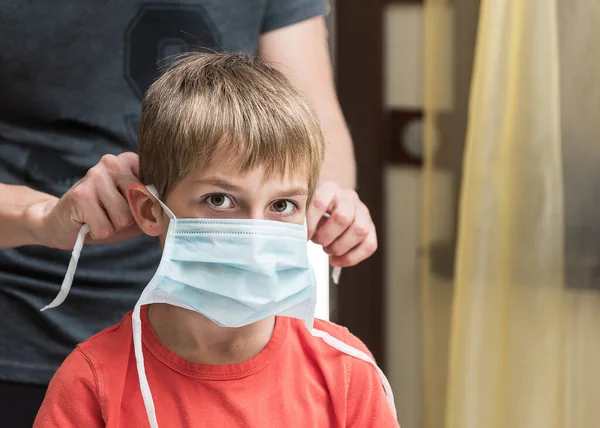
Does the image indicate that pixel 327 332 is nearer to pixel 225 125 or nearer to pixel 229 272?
pixel 229 272

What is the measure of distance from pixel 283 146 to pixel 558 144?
40.4 inches

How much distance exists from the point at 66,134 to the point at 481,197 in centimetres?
108

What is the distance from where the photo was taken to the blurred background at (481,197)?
1.96m

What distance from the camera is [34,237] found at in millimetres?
1244

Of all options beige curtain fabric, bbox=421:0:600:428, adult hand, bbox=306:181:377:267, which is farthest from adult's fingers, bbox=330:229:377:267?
beige curtain fabric, bbox=421:0:600:428

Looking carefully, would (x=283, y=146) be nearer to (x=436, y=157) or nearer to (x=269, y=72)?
(x=269, y=72)

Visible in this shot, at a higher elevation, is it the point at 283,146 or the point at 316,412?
the point at 283,146

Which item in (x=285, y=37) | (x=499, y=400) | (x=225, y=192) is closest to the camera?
(x=225, y=192)

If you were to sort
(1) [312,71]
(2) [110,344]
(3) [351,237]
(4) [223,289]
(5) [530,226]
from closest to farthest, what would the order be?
(4) [223,289] < (2) [110,344] < (3) [351,237] < (1) [312,71] < (5) [530,226]

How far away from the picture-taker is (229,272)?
3.71ft

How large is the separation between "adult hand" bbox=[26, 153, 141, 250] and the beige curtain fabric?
1.10m

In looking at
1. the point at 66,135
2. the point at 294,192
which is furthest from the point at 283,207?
the point at 66,135

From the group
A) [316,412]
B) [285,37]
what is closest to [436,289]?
[285,37]

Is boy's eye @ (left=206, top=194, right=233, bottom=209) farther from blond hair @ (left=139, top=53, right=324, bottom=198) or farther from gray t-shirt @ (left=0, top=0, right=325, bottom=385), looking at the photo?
gray t-shirt @ (left=0, top=0, right=325, bottom=385)
